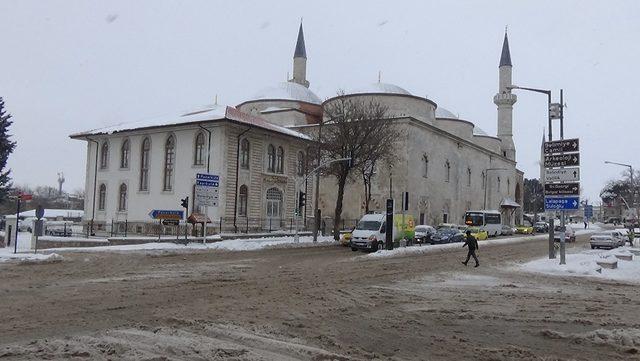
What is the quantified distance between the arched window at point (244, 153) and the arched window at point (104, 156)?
545 inches

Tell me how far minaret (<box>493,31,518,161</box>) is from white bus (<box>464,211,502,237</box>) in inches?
927

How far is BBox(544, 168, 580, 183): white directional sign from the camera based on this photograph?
2386cm

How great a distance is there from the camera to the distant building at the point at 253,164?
43531mm

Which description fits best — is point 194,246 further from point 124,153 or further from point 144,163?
point 124,153

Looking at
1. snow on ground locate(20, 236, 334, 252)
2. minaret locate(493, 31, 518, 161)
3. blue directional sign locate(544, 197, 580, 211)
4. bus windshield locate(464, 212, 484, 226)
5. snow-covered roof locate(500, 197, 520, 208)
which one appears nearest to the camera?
blue directional sign locate(544, 197, 580, 211)

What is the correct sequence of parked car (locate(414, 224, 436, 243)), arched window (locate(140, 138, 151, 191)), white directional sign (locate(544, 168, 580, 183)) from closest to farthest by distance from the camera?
white directional sign (locate(544, 168, 580, 183)) < parked car (locate(414, 224, 436, 243)) < arched window (locate(140, 138, 151, 191))

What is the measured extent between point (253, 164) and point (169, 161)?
22.7 feet

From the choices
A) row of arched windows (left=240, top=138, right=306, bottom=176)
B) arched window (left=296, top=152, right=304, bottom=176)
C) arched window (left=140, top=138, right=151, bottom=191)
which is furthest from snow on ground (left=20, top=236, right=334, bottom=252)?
arched window (left=140, top=138, right=151, bottom=191)

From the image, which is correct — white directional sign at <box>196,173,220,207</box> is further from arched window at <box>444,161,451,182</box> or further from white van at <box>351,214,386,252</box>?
arched window at <box>444,161,451,182</box>

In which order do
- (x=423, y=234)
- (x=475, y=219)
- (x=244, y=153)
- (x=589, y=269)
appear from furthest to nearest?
(x=475, y=219) < (x=244, y=153) < (x=423, y=234) < (x=589, y=269)

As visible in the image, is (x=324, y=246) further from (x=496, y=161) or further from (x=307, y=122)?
(x=496, y=161)

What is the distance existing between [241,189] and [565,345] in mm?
37004

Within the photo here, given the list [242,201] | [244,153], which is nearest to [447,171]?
[244,153]

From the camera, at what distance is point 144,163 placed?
47.8 m
